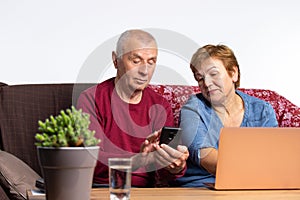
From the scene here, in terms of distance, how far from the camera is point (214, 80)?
2424mm

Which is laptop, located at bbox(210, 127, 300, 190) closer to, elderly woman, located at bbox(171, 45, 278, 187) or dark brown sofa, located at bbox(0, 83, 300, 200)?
elderly woman, located at bbox(171, 45, 278, 187)

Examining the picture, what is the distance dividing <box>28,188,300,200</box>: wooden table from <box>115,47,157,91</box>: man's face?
0.65 m

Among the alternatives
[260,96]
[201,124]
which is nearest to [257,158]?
[201,124]

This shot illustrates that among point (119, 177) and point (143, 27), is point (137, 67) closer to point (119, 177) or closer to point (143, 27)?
point (143, 27)

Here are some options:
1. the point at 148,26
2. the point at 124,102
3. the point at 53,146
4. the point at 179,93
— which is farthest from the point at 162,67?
the point at 53,146

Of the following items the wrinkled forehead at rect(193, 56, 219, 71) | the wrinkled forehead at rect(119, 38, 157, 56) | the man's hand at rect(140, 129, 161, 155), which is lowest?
the man's hand at rect(140, 129, 161, 155)

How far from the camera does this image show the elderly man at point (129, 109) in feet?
7.50

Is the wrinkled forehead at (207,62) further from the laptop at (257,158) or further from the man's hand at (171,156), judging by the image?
the laptop at (257,158)

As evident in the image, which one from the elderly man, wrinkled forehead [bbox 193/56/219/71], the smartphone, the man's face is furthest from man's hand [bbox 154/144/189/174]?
wrinkled forehead [bbox 193/56/219/71]

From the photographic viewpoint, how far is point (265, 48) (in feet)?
10.9

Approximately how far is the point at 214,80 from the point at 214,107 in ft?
0.40

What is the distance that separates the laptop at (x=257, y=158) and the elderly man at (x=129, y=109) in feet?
1.62

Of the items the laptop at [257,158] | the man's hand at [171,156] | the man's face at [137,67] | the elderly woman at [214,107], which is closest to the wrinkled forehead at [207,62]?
the elderly woman at [214,107]

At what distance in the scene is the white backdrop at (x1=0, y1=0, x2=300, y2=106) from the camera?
293cm
